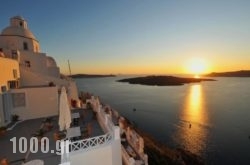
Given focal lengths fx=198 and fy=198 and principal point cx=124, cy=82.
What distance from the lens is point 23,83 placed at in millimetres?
20688

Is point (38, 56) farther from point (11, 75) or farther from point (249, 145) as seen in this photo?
point (249, 145)

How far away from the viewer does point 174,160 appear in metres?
26.3

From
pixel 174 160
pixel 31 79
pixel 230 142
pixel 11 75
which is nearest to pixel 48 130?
pixel 11 75

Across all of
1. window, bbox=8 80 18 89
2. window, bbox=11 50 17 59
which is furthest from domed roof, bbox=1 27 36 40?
window, bbox=8 80 18 89

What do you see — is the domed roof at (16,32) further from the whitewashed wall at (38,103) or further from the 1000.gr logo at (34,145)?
the 1000.gr logo at (34,145)

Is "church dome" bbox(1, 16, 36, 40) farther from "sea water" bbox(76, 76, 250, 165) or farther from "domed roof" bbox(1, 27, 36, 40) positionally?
"sea water" bbox(76, 76, 250, 165)

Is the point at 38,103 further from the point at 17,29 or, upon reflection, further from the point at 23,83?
the point at 17,29

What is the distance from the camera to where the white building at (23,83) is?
1628 centimetres

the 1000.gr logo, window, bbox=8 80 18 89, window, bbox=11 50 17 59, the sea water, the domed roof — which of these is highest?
the domed roof

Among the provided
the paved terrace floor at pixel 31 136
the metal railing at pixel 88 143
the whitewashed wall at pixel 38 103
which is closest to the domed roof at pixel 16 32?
the whitewashed wall at pixel 38 103

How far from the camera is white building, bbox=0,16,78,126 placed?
53.4ft

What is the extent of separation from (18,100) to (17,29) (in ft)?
41.2

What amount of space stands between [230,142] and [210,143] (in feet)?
11.7

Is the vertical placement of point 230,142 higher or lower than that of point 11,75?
lower
